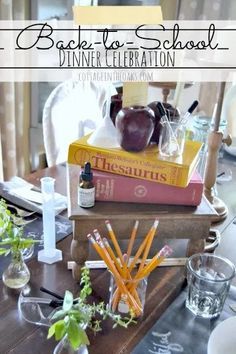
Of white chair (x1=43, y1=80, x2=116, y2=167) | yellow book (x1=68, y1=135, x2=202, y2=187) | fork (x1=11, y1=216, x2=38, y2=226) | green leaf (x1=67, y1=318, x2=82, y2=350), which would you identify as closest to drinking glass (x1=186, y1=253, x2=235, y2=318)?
yellow book (x1=68, y1=135, x2=202, y2=187)

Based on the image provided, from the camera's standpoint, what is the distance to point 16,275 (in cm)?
76

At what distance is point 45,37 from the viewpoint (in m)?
2.11

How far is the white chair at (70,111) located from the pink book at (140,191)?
889 mm

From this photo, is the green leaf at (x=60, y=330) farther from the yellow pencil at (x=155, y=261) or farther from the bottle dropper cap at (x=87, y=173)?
the bottle dropper cap at (x=87, y=173)

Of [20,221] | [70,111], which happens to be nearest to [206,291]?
[20,221]

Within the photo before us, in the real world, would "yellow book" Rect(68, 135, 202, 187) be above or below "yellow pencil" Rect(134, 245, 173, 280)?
above

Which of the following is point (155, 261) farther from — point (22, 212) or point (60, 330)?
point (22, 212)

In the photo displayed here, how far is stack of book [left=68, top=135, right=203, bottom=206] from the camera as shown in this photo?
765 mm

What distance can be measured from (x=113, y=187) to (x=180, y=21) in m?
1.99

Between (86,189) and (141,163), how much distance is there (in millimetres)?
123

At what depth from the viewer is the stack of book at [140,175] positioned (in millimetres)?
765

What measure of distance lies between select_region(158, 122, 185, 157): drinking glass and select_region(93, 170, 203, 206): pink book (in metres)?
0.07

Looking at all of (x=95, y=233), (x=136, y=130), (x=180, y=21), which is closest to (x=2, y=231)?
(x=95, y=233)

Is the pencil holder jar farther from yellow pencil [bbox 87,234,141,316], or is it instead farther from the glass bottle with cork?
the glass bottle with cork
